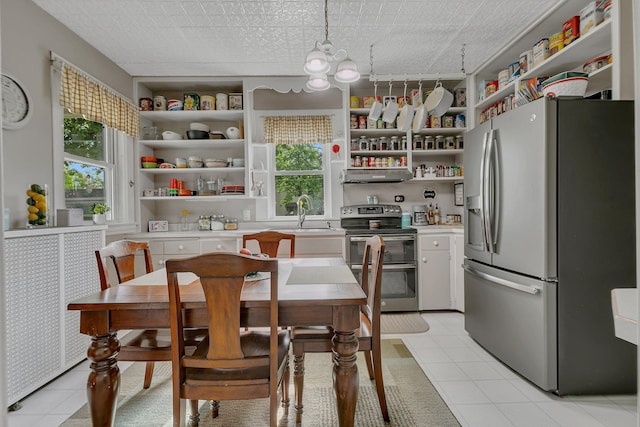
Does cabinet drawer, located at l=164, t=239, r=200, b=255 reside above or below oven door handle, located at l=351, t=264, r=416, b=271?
above

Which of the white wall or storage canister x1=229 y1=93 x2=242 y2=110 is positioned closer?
the white wall

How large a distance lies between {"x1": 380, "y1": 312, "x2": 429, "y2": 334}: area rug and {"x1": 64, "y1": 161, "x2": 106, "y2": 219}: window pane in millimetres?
2866

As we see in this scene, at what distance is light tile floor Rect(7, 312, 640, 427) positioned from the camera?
193cm

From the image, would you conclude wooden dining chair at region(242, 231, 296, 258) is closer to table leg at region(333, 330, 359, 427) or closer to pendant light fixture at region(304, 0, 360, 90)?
pendant light fixture at region(304, 0, 360, 90)

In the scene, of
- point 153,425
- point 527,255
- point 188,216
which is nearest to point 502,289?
point 527,255

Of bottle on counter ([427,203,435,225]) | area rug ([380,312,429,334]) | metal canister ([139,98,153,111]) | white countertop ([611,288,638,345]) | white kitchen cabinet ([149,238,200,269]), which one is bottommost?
area rug ([380,312,429,334])

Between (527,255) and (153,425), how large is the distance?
232 centimetres

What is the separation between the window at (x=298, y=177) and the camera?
439 centimetres

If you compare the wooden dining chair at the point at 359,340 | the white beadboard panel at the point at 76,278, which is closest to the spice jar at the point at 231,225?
the white beadboard panel at the point at 76,278

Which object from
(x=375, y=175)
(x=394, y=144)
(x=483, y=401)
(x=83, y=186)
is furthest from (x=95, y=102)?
(x=483, y=401)

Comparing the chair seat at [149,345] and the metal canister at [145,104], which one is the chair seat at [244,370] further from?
the metal canister at [145,104]

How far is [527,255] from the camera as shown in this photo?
2248 mm

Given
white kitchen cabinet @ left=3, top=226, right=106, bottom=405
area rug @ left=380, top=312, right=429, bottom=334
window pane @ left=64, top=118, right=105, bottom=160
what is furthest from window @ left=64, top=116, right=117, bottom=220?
area rug @ left=380, top=312, right=429, bottom=334

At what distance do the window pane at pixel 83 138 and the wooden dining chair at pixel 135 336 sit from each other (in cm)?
151
